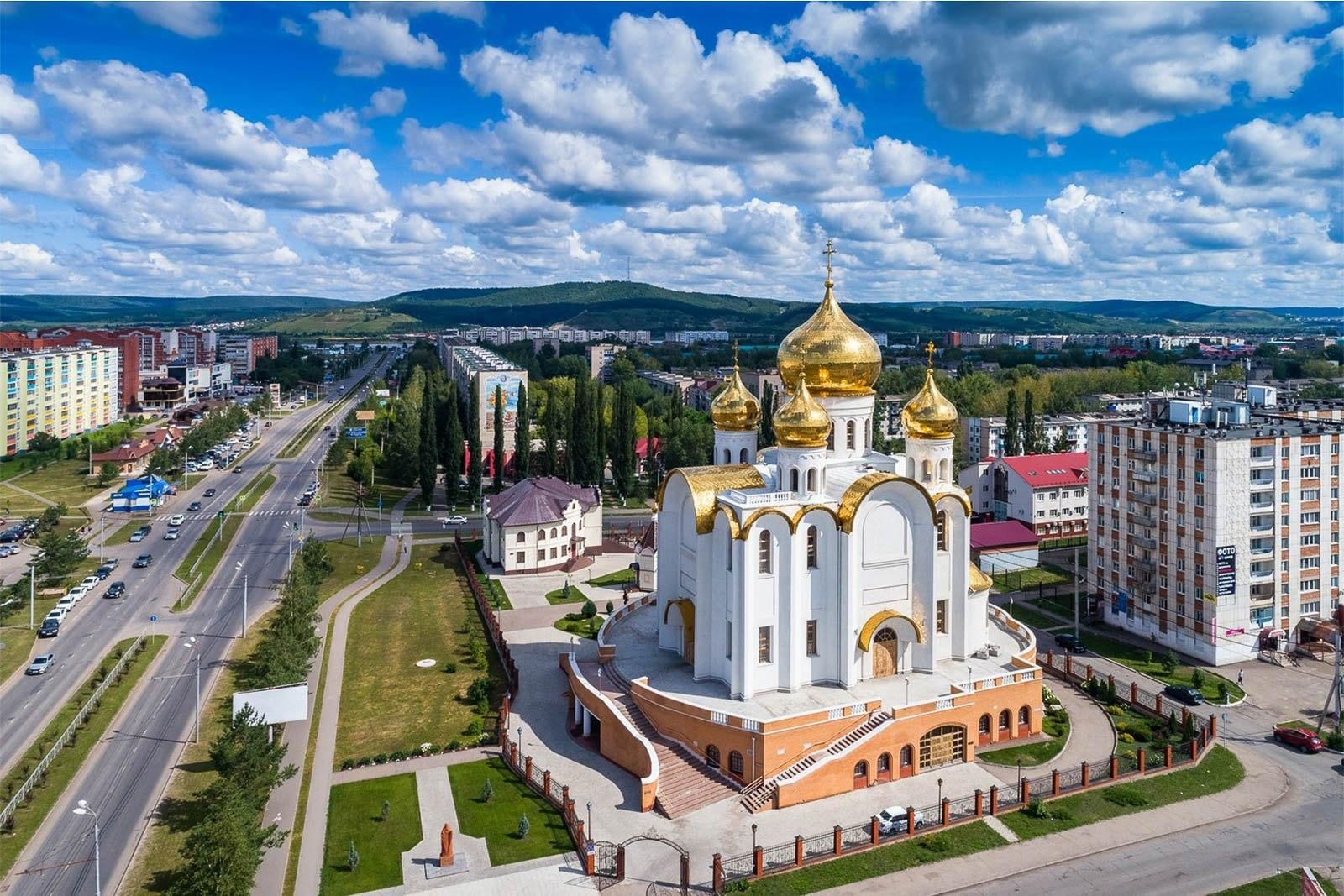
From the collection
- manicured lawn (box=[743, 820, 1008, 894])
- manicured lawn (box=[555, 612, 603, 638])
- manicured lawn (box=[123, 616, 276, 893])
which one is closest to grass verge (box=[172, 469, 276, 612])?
manicured lawn (box=[123, 616, 276, 893])

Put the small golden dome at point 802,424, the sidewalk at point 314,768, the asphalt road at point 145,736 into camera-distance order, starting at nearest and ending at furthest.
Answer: the sidewalk at point 314,768, the asphalt road at point 145,736, the small golden dome at point 802,424

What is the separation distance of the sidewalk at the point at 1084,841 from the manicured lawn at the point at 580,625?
76.2ft

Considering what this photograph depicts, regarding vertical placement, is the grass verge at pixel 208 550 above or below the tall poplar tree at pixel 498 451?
below

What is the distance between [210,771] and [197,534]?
1602 inches

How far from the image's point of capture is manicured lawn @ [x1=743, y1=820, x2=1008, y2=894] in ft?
81.2

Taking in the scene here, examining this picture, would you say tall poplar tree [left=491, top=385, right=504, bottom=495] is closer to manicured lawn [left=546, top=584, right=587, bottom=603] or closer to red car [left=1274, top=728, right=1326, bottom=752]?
manicured lawn [left=546, top=584, right=587, bottom=603]

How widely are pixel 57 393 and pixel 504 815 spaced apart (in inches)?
3942

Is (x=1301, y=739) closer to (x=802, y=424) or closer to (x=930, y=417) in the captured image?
(x=930, y=417)

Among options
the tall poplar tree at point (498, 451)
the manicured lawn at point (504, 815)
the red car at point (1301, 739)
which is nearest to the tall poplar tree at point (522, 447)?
the tall poplar tree at point (498, 451)

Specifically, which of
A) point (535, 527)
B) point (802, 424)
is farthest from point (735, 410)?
point (535, 527)

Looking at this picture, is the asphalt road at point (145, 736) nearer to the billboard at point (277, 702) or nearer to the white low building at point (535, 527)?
the billboard at point (277, 702)

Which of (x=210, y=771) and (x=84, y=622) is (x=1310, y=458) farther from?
(x=84, y=622)

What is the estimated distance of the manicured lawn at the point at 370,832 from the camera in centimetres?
2491

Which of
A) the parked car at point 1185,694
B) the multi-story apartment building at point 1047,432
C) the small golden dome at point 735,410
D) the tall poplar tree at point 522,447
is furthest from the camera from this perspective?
the multi-story apartment building at point 1047,432
